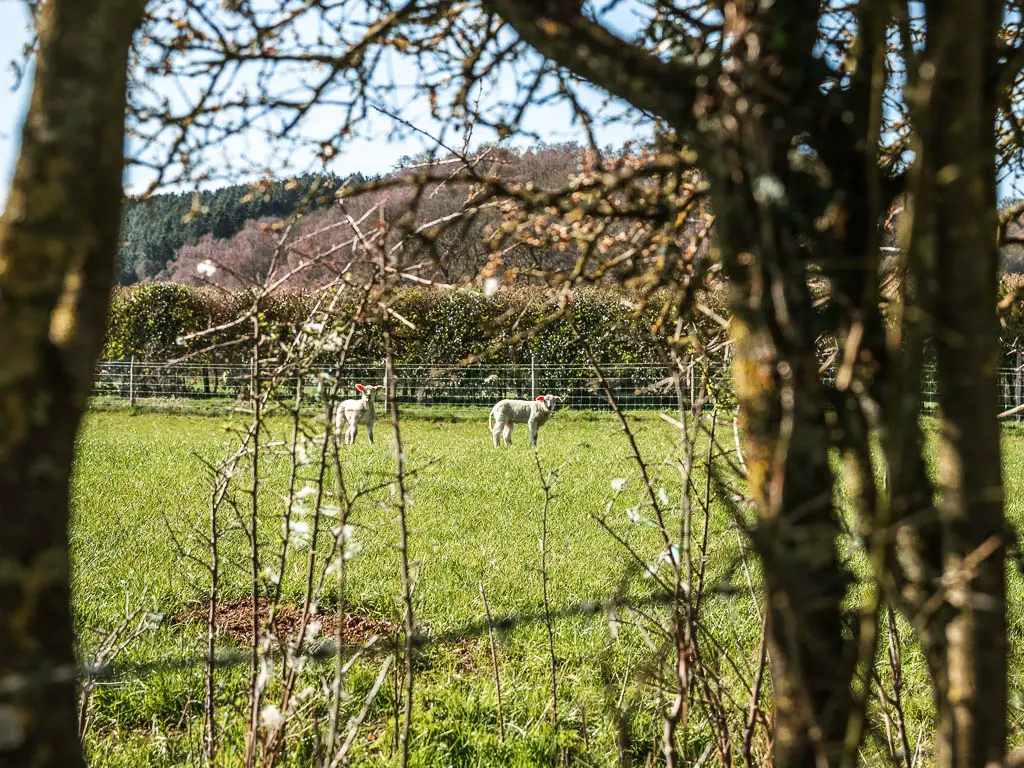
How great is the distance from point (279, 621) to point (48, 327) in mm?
3590

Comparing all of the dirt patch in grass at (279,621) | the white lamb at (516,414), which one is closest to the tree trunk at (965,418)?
the dirt patch in grass at (279,621)

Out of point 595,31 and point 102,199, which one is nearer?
point 102,199

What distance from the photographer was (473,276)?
2096 millimetres

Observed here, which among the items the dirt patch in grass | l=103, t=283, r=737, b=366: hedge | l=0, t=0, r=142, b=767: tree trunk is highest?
l=103, t=283, r=737, b=366: hedge

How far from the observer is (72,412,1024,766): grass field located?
3.01m

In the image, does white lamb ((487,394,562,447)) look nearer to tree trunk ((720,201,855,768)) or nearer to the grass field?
the grass field

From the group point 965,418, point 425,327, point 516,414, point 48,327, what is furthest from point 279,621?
point 425,327

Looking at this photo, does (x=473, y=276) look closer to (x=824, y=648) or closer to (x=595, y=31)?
(x=595, y=31)

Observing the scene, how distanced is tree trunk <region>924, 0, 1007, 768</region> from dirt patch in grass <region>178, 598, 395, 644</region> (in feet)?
10.3

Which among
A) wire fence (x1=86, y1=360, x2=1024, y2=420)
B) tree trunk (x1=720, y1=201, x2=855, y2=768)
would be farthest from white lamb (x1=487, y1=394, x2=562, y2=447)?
tree trunk (x1=720, y1=201, x2=855, y2=768)

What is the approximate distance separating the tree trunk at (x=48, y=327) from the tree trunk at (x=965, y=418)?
103 centimetres

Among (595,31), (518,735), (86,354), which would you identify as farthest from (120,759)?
(595,31)

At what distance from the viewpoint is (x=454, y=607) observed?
4402mm

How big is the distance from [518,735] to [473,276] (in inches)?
75.7
